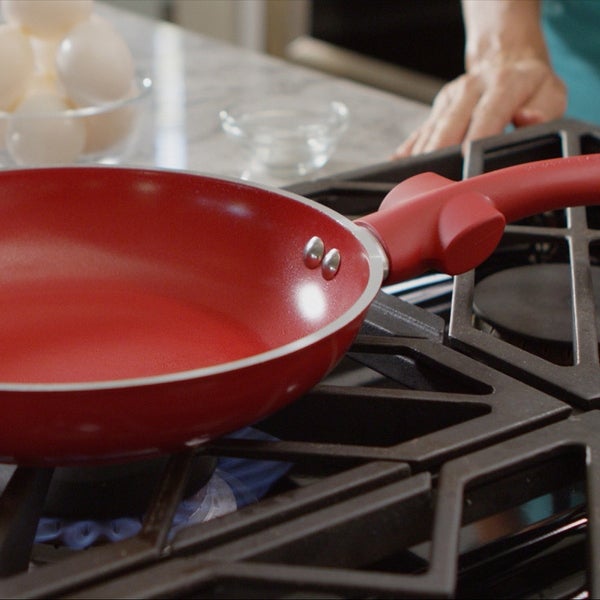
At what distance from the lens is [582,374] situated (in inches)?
18.3

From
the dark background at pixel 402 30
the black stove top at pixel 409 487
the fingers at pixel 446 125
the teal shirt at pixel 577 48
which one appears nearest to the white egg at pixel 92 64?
the fingers at pixel 446 125

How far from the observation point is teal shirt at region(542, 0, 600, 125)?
1197 millimetres

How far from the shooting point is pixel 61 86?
0.83m

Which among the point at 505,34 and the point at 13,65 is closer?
the point at 13,65

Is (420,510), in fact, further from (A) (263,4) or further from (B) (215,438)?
(A) (263,4)

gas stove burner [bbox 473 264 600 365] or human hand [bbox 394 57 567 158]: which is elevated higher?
human hand [bbox 394 57 567 158]

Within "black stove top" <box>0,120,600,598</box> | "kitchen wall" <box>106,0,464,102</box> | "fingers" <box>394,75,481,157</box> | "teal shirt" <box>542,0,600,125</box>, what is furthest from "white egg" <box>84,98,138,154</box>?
"kitchen wall" <box>106,0,464,102</box>

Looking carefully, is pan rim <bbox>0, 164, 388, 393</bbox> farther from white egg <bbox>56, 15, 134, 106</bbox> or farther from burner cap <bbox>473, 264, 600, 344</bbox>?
white egg <bbox>56, 15, 134, 106</bbox>

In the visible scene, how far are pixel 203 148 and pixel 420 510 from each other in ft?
2.05

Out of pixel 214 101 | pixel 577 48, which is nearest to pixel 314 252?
pixel 214 101

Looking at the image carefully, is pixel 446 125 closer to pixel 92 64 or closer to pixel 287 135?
pixel 287 135

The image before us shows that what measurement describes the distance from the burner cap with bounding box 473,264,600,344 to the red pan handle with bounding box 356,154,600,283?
66 mm

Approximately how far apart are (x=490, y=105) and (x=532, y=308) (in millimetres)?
375

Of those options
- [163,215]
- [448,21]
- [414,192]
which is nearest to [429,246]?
[414,192]
